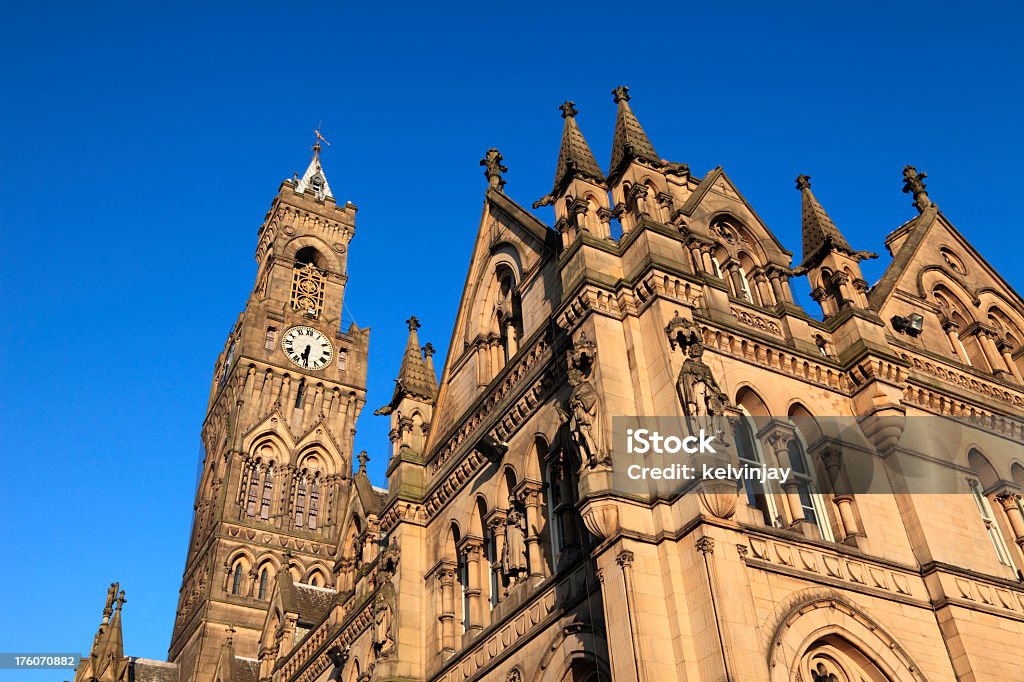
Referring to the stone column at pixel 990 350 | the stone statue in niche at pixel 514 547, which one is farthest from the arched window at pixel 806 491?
the stone column at pixel 990 350

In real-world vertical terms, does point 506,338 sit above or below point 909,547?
above

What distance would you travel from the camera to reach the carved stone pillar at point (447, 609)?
72.7 feet

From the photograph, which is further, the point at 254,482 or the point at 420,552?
the point at 254,482

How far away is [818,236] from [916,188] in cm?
688

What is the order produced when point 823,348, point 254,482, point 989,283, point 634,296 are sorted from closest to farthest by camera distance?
point 634,296 → point 823,348 → point 989,283 → point 254,482

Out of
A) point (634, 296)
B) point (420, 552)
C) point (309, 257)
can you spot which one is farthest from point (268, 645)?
point (309, 257)

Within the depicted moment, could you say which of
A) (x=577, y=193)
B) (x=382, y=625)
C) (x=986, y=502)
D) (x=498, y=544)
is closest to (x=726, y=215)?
(x=577, y=193)

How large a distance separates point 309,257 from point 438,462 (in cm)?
4118

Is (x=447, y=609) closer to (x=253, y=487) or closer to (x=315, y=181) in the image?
(x=253, y=487)

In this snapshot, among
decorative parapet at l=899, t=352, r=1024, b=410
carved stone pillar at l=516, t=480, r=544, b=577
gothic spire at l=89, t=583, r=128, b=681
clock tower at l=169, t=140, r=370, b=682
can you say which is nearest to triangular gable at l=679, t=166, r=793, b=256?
decorative parapet at l=899, t=352, r=1024, b=410

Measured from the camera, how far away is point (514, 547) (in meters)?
20.2

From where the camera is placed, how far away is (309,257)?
211ft

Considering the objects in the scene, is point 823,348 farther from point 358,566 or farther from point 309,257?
point 309,257

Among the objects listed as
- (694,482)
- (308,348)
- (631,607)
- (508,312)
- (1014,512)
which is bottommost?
(631,607)
